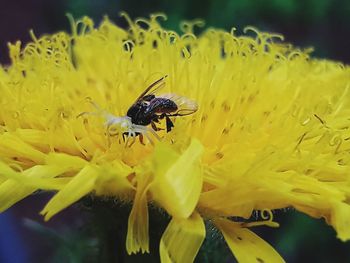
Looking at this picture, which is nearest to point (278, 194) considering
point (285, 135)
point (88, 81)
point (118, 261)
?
point (285, 135)

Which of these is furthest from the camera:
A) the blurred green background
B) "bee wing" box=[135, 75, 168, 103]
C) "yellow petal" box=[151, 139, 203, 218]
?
the blurred green background

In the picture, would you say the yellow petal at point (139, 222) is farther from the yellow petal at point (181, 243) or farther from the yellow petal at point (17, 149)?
the yellow petal at point (17, 149)

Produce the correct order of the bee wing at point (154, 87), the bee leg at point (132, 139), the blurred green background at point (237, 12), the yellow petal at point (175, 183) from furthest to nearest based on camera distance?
the blurred green background at point (237, 12) → the bee wing at point (154, 87) → the bee leg at point (132, 139) → the yellow petal at point (175, 183)

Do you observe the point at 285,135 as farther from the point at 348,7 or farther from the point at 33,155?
the point at 348,7

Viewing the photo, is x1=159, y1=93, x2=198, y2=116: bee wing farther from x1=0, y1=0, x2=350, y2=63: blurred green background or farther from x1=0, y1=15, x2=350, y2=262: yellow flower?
x1=0, y1=0, x2=350, y2=63: blurred green background

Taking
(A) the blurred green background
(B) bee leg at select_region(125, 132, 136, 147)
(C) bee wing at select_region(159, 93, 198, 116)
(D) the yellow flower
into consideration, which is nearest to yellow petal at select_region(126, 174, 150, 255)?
(D) the yellow flower

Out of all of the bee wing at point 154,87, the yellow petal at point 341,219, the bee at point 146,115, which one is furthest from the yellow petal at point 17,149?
the yellow petal at point 341,219


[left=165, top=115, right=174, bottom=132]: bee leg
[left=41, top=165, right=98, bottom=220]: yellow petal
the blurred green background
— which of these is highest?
[left=165, top=115, right=174, bottom=132]: bee leg

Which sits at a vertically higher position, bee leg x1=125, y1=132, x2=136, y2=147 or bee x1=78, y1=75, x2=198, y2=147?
bee x1=78, y1=75, x2=198, y2=147
